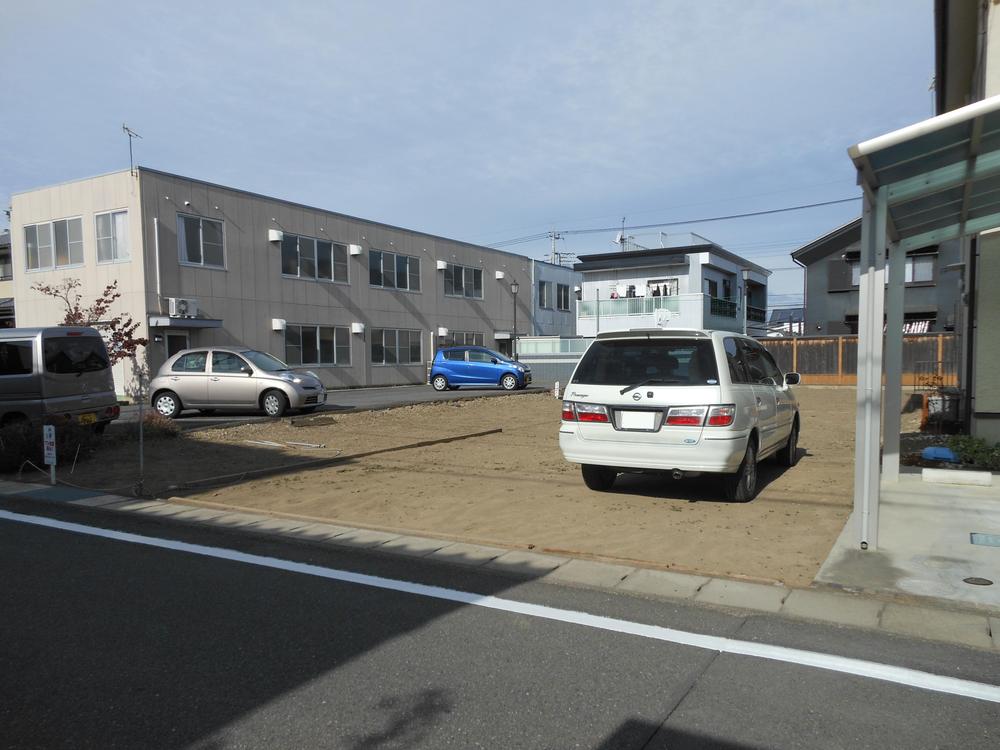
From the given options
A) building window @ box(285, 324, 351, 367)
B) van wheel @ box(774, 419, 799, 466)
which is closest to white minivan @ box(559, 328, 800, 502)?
van wheel @ box(774, 419, 799, 466)

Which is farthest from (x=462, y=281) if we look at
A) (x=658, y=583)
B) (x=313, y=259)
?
(x=658, y=583)

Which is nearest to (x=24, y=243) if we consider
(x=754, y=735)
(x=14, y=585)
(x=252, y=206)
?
(x=252, y=206)

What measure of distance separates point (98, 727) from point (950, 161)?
6241mm

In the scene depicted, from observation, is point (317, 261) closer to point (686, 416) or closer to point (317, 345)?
point (317, 345)

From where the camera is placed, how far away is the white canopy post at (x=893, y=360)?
7.17 m

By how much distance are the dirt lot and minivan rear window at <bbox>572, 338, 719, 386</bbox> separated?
1.28 m

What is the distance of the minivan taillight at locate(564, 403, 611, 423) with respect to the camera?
724cm

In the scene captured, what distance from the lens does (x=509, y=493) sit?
26.4 ft

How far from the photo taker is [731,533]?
20.4 feet

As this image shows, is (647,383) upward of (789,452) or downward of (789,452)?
upward

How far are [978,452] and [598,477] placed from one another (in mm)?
4584

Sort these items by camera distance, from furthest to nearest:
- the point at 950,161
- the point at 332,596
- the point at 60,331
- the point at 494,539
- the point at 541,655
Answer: the point at 60,331
the point at 494,539
the point at 950,161
the point at 332,596
the point at 541,655

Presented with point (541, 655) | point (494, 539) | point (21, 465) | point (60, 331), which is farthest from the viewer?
point (60, 331)

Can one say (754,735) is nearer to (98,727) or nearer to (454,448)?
(98,727)
